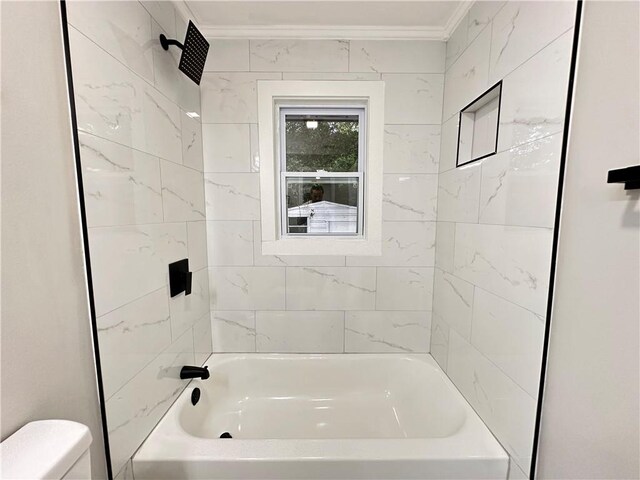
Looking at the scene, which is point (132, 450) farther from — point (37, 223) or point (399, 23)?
point (399, 23)

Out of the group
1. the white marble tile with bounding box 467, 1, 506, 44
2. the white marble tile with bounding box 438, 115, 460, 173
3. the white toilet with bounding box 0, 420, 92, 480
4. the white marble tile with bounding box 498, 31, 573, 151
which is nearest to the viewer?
the white toilet with bounding box 0, 420, 92, 480

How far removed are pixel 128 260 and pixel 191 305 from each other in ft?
2.04

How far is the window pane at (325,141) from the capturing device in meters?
1.88

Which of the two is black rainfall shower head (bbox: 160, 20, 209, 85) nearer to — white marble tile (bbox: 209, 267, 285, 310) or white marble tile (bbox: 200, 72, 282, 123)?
white marble tile (bbox: 200, 72, 282, 123)

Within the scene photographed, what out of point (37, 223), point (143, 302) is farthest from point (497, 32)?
point (143, 302)

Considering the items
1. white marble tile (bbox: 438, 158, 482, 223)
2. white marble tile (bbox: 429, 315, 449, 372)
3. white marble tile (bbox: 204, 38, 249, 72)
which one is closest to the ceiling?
white marble tile (bbox: 204, 38, 249, 72)

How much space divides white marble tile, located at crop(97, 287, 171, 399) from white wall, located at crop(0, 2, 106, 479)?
8cm

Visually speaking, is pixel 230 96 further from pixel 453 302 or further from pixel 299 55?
pixel 453 302

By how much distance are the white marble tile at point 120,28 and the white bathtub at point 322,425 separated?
58.8 inches

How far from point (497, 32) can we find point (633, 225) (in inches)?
38.2

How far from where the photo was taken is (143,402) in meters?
1.13

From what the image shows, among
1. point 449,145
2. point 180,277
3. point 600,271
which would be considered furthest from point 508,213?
point 180,277

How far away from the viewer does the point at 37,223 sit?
696 millimetres

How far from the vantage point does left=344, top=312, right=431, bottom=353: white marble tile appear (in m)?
1.86
